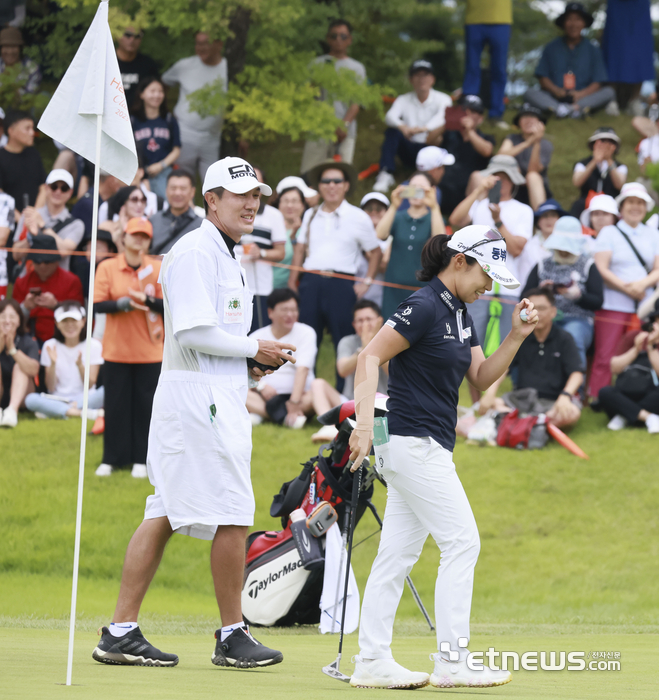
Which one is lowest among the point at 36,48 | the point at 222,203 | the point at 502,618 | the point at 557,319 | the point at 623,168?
the point at 502,618

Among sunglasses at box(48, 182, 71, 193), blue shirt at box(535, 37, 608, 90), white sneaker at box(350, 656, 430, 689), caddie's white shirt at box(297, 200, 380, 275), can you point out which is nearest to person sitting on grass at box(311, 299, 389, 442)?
caddie's white shirt at box(297, 200, 380, 275)

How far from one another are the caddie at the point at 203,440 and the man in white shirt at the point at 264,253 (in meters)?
6.98

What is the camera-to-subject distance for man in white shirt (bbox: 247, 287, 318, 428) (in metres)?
11.4

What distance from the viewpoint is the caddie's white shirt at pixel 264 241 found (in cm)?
1215

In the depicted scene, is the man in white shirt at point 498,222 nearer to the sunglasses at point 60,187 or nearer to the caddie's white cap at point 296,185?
the caddie's white cap at point 296,185

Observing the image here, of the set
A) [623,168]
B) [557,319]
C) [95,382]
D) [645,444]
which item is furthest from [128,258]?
[623,168]

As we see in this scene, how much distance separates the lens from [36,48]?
15.5m

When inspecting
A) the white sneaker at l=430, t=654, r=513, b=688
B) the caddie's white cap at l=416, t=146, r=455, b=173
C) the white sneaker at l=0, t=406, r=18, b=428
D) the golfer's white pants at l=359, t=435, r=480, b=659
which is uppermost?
the caddie's white cap at l=416, t=146, r=455, b=173

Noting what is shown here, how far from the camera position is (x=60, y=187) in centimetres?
1228

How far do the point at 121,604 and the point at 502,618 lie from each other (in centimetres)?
454

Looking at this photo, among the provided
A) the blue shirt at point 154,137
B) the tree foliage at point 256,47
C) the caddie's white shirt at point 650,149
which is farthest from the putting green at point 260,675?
the caddie's white shirt at point 650,149

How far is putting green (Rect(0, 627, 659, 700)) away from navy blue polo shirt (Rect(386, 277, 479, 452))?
3.83ft

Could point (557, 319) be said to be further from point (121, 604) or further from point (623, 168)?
point (121, 604)

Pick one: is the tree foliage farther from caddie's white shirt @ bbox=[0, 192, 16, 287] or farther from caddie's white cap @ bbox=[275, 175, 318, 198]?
caddie's white shirt @ bbox=[0, 192, 16, 287]
